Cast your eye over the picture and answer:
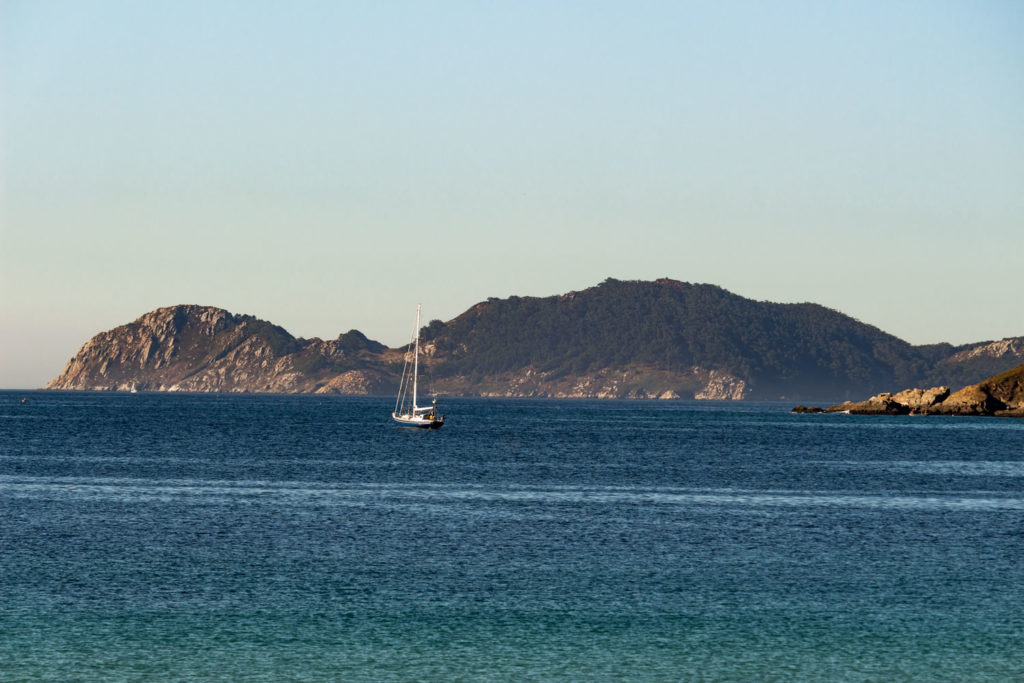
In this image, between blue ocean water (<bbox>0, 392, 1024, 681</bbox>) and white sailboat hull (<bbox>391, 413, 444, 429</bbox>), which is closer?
blue ocean water (<bbox>0, 392, 1024, 681</bbox>)

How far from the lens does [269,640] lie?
109 feet

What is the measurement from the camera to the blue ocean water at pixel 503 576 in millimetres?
31688

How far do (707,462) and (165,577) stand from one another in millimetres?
78484

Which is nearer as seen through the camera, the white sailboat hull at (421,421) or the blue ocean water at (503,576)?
the blue ocean water at (503,576)

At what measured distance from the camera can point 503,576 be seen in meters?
44.3

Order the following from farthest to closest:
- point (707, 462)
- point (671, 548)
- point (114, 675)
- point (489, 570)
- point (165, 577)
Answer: point (707, 462) < point (671, 548) < point (489, 570) < point (165, 577) < point (114, 675)

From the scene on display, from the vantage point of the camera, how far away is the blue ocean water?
31688mm

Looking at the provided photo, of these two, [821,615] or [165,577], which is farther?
[165,577]

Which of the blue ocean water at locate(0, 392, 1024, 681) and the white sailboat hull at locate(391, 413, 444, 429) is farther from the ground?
the white sailboat hull at locate(391, 413, 444, 429)

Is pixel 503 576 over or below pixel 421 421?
below

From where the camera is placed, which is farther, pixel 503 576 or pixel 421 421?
pixel 421 421

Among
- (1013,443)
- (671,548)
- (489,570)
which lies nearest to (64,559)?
(489,570)

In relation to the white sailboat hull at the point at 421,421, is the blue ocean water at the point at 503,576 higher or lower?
lower

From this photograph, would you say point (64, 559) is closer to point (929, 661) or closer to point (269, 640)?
point (269, 640)
